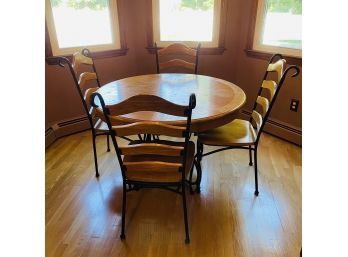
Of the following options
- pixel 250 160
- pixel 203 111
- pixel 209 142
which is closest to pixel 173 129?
pixel 203 111

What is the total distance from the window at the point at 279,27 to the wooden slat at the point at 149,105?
1768 mm

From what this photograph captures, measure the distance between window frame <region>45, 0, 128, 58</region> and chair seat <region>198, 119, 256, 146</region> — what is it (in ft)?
5.40

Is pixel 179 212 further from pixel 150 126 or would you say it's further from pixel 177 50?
pixel 177 50

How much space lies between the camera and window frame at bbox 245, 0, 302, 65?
7.91ft

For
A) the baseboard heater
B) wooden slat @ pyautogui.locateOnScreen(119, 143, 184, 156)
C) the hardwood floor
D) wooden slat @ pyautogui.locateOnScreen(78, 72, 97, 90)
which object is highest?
wooden slat @ pyautogui.locateOnScreen(78, 72, 97, 90)

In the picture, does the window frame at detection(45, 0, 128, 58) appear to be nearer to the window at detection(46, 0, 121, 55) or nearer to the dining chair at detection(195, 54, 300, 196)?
the window at detection(46, 0, 121, 55)

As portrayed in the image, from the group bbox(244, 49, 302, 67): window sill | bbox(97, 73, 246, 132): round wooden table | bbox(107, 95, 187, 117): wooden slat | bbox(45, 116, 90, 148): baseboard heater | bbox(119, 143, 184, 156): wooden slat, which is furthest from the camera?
bbox(45, 116, 90, 148): baseboard heater

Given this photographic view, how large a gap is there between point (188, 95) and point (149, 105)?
0.59m

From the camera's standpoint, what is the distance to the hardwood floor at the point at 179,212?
1415mm

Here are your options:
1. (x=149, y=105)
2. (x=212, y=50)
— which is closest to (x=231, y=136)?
(x=149, y=105)

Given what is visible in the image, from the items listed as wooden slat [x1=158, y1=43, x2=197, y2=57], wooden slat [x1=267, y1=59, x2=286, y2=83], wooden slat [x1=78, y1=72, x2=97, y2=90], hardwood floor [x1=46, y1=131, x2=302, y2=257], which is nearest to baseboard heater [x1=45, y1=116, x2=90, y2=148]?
hardwood floor [x1=46, y1=131, x2=302, y2=257]

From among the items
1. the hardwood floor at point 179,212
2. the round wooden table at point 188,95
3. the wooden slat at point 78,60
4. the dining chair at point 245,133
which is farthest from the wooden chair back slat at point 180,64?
the hardwood floor at point 179,212
